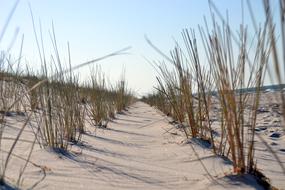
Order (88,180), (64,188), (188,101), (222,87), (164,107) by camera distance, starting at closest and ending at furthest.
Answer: (64,188) → (88,180) → (222,87) → (188,101) → (164,107)

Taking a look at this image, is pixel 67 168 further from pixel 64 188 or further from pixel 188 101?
pixel 188 101

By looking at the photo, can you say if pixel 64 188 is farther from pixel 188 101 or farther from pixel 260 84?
pixel 188 101

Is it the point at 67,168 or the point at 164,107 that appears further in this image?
the point at 164,107

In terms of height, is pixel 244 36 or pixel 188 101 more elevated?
pixel 244 36

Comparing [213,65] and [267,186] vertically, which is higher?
[213,65]

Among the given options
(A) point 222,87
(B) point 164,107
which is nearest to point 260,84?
(A) point 222,87

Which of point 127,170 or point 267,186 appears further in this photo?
point 127,170

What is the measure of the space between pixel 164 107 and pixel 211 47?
3.59 metres

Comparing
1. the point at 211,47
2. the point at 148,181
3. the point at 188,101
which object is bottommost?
the point at 148,181

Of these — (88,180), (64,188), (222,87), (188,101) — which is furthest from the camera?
(188,101)

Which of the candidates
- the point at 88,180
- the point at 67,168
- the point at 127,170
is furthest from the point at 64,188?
the point at 127,170

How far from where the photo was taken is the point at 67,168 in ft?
4.83

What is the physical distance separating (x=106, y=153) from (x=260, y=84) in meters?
0.83

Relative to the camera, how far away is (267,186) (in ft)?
4.40
